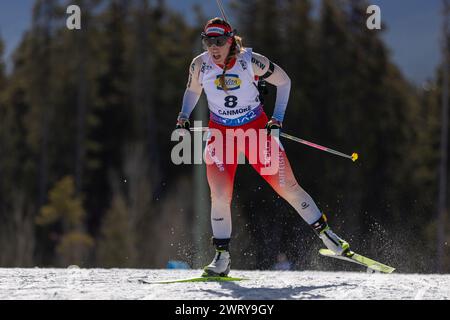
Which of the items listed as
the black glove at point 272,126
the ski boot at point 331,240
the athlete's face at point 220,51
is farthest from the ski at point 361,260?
the athlete's face at point 220,51

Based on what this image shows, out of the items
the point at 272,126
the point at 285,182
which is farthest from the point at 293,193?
the point at 272,126

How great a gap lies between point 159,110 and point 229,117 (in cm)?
3464

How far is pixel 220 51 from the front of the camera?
6.96 m

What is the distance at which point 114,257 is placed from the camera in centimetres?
2956

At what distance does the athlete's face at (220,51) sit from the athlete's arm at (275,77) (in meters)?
0.28

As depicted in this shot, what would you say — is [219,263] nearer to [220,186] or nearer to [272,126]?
[220,186]

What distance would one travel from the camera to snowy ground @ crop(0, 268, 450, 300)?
5590mm

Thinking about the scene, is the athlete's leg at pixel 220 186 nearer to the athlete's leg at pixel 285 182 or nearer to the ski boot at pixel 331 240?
the athlete's leg at pixel 285 182

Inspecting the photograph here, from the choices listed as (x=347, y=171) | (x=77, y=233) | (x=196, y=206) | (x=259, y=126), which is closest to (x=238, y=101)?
(x=259, y=126)

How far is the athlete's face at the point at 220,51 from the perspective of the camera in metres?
6.95

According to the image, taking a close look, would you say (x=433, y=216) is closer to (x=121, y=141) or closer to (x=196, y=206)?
(x=196, y=206)

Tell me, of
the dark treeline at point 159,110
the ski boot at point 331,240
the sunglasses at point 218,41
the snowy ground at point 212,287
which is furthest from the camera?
the dark treeline at point 159,110

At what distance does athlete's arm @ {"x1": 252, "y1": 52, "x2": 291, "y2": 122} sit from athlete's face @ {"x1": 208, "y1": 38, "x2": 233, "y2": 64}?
28 centimetres

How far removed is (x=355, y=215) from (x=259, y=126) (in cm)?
3018
